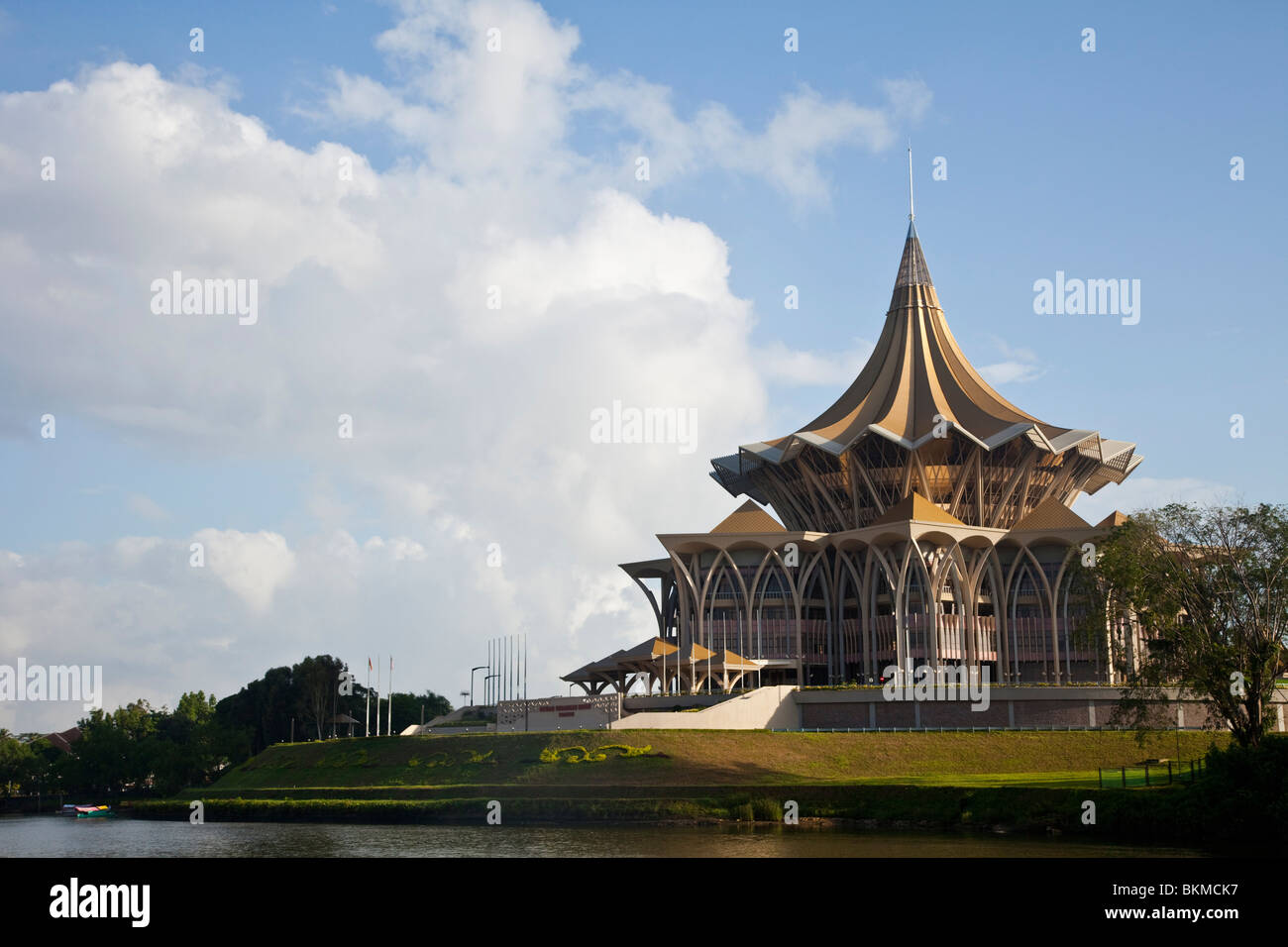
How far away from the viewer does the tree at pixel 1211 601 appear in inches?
1473

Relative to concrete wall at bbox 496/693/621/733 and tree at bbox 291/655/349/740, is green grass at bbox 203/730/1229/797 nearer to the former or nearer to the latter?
concrete wall at bbox 496/693/621/733

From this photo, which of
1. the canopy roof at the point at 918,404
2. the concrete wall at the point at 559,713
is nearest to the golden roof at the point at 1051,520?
the canopy roof at the point at 918,404

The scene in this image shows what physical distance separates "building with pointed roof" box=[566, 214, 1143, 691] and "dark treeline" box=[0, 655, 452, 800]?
73.0 ft

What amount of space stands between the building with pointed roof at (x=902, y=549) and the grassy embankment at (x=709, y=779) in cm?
1652

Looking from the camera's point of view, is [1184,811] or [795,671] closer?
[1184,811]

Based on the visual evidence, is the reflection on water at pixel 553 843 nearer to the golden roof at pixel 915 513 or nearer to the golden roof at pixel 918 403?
the golden roof at pixel 915 513

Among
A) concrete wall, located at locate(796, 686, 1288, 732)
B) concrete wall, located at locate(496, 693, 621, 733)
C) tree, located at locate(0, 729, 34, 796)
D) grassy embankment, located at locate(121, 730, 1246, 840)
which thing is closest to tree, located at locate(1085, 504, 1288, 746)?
grassy embankment, located at locate(121, 730, 1246, 840)

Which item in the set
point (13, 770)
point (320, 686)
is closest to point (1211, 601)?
point (320, 686)
